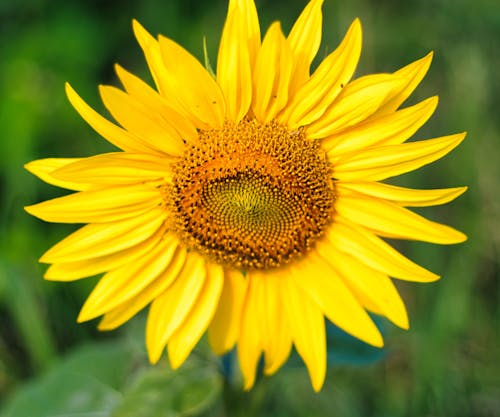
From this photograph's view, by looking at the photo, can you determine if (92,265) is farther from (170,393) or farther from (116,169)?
(170,393)

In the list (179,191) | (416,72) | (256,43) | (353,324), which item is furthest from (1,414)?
(416,72)

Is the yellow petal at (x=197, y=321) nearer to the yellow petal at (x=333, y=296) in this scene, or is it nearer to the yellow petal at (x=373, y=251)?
the yellow petal at (x=333, y=296)

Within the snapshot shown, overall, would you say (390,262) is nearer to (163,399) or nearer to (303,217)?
(303,217)

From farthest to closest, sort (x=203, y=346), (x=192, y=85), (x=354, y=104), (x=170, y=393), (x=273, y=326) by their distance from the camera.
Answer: (x=203, y=346)
(x=170, y=393)
(x=273, y=326)
(x=354, y=104)
(x=192, y=85)

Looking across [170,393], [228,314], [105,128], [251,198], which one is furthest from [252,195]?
[170,393]

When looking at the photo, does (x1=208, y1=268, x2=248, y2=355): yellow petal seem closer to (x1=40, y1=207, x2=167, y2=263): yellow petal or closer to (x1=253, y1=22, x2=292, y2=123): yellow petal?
(x1=40, y1=207, x2=167, y2=263): yellow petal

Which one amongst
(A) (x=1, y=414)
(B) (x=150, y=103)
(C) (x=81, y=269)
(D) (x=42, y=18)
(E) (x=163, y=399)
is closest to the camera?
(B) (x=150, y=103)
